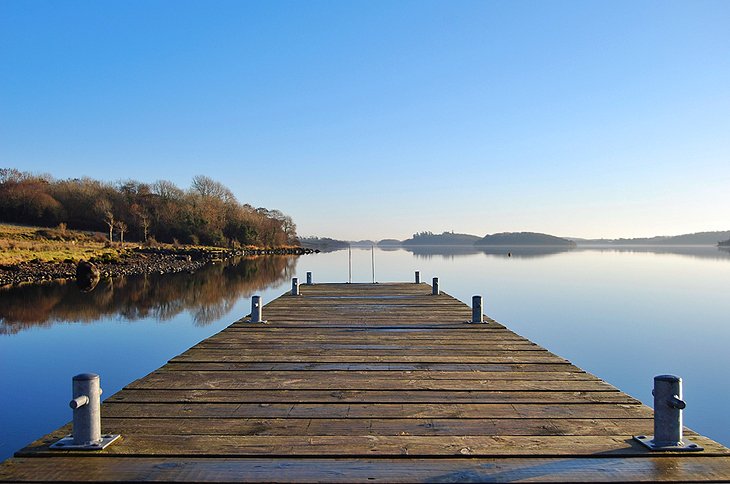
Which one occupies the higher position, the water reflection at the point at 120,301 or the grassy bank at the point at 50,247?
the grassy bank at the point at 50,247

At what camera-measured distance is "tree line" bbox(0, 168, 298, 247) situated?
189 feet

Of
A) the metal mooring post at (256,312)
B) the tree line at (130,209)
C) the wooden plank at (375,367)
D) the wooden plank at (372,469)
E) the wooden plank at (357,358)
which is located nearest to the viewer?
the wooden plank at (372,469)

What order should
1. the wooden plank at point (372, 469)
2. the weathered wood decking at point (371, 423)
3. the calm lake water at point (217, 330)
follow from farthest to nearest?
the calm lake water at point (217, 330)
the weathered wood decking at point (371, 423)
the wooden plank at point (372, 469)

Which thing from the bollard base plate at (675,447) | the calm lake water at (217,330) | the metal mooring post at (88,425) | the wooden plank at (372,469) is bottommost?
the calm lake water at (217,330)

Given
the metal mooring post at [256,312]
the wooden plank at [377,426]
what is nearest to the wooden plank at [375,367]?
the wooden plank at [377,426]

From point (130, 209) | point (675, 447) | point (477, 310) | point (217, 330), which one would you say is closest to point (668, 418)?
point (675, 447)

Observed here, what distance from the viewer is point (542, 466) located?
3.05 meters

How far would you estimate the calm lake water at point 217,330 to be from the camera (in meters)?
7.45

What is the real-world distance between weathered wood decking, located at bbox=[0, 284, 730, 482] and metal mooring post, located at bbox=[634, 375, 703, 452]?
9cm

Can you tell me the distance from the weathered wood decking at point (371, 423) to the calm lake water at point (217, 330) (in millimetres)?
2612

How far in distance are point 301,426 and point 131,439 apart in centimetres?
124

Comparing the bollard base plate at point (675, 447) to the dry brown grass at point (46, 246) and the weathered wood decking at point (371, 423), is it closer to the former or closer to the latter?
the weathered wood decking at point (371, 423)

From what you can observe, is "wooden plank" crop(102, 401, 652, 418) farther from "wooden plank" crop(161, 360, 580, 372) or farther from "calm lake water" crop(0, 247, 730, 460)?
"calm lake water" crop(0, 247, 730, 460)

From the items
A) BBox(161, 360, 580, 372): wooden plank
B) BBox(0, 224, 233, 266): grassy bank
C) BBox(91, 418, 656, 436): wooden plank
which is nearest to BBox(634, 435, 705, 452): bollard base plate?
BBox(91, 418, 656, 436): wooden plank
